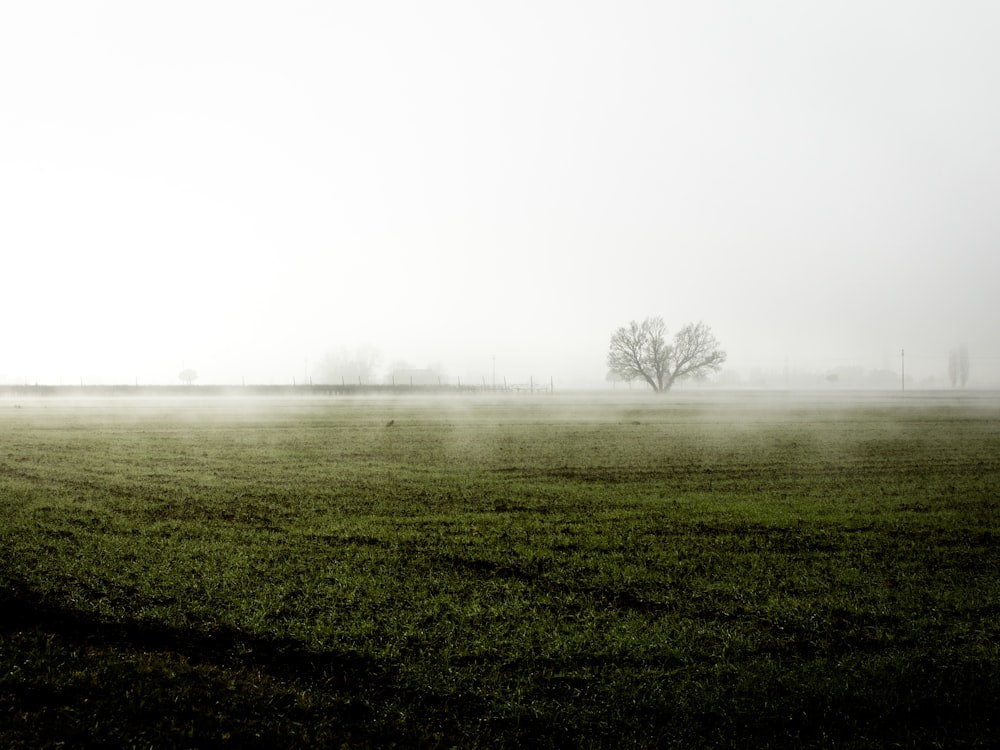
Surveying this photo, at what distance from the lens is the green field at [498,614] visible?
3561 mm

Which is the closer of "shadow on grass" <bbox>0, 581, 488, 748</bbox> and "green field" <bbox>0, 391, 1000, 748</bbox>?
"shadow on grass" <bbox>0, 581, 488, 748</bbox>

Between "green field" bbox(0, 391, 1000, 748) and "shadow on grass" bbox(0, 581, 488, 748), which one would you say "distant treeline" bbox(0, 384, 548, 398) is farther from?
"shadow on grass" bbox(0, 581, 488, 748)

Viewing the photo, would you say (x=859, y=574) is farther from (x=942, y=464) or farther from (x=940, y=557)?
(x=942, y=464)

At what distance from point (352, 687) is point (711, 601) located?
321cm

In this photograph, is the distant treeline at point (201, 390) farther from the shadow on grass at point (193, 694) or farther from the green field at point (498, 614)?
the shadow on grass at point (193, 694)

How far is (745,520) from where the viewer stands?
839 cm

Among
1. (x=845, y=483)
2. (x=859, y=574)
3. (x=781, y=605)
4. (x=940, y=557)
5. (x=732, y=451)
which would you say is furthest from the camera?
(x=732, y=451)

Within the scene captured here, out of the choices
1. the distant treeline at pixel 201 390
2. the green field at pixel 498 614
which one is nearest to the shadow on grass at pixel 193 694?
the green field at pixel 498 614

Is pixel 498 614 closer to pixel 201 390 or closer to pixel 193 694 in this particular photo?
pixel 193 694

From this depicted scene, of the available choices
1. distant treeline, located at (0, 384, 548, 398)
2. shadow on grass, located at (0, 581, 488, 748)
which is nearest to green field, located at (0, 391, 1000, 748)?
shadow on grass, located at (0, 581, 488, 748)

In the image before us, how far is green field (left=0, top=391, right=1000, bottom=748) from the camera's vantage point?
3.56m

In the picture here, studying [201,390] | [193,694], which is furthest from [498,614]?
[201,390]

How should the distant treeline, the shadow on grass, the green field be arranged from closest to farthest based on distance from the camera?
the shadow on grass
the green field
the distant treeline

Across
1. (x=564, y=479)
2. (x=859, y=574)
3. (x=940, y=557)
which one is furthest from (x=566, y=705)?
(x=564, y=479)
